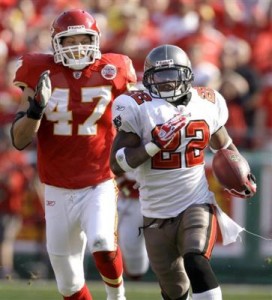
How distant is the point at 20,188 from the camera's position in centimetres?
1001

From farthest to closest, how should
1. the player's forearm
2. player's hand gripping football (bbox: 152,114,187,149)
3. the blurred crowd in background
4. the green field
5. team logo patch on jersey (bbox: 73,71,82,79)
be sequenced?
the blurred crowd in background < the green field < team logo patch on jersey (bbox: 73,71,82,79) < the player's forearm < player's hand gripping football (bbox: 152,114,187,149)

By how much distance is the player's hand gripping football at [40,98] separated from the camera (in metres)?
5.81

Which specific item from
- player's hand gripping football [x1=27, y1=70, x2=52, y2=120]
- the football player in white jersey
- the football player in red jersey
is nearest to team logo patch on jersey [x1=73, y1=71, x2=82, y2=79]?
the football player in red jersey

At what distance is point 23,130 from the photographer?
6.00 meters

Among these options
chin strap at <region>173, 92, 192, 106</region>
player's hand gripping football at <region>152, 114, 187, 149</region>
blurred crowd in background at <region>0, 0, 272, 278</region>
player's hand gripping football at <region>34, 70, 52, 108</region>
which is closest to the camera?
player's hand gripping football at <region>152, 114, 187, 149</region>

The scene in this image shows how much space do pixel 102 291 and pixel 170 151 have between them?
139 inches

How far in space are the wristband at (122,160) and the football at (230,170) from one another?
51 centimetres

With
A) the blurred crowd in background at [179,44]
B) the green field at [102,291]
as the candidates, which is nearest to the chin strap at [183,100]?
the green field at [102,291]

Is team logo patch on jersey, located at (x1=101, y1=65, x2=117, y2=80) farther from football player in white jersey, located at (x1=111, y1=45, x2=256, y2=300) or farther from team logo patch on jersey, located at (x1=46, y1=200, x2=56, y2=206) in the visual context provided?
team logo patch on jersey, located at (x1=46, y1=200, x2=56, y2=206)

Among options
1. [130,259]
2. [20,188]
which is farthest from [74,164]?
[20,188]

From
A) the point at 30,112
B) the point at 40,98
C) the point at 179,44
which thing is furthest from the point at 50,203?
the point at 179,44

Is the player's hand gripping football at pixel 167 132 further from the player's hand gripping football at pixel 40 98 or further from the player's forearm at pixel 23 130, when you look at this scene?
the player's forearm at pixel 23 130

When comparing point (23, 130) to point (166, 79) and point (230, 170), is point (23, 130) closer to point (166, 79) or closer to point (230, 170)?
point (166, 79)

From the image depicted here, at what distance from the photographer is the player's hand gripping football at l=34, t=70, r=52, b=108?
581 centimetres
